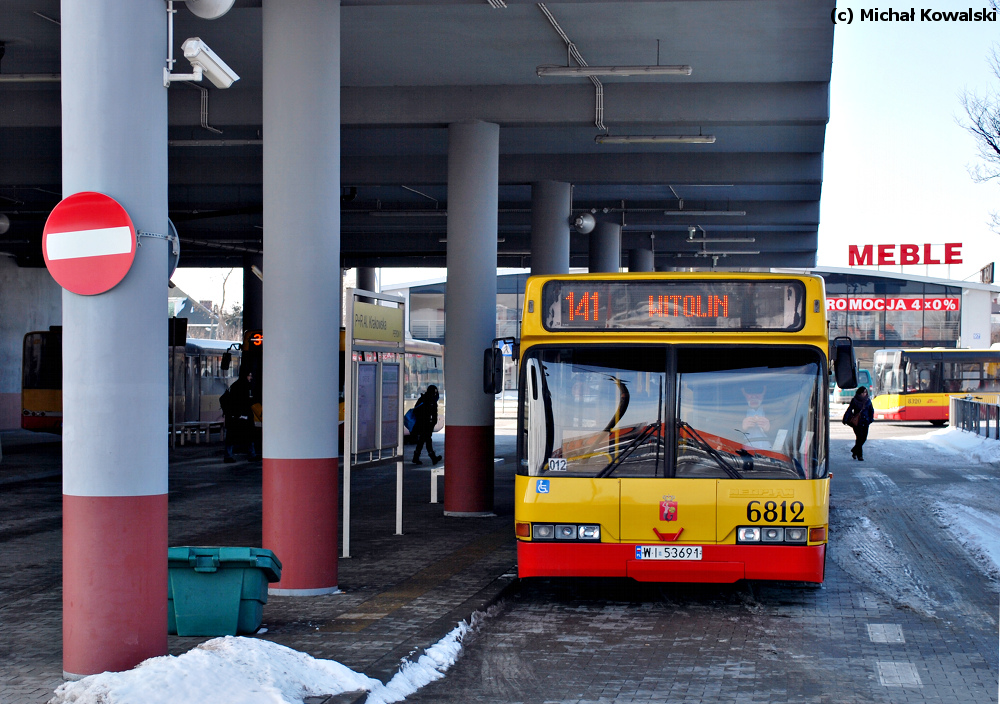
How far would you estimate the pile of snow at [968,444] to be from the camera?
1084 inches

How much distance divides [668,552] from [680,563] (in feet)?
0.43

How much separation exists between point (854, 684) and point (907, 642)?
145 centimetres

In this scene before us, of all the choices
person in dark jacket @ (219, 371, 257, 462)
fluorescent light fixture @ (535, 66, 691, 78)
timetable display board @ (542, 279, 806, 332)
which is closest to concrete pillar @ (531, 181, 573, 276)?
fluorescent light fixture @ (535, 66, 691, 78)

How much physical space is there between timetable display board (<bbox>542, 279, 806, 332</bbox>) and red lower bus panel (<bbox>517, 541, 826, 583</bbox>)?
1790 millimetres

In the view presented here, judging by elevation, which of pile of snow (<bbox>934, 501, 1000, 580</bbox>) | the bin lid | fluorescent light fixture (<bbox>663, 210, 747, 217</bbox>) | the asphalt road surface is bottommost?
pile of snow (<bbox>934, 501, 1000, 580</bbox>)

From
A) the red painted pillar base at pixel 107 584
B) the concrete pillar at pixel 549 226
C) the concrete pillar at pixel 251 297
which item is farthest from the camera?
the concrete pillar at pixel 251 297

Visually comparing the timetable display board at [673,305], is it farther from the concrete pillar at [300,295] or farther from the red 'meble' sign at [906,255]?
the red 'meble' sign at [906,255]

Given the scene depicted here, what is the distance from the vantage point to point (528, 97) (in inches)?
615

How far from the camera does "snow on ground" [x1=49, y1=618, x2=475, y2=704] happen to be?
5598mm

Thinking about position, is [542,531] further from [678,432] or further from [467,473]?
[467,473]

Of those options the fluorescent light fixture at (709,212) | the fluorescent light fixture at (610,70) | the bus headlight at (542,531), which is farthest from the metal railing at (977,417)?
the bus headlight at (542,531)

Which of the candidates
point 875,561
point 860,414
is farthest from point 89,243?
point 860,414

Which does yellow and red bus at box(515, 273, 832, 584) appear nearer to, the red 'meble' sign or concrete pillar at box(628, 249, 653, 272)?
concrete pillar at box(628, 249, 653, 272)

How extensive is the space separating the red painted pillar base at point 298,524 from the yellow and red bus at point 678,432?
1.60 m
